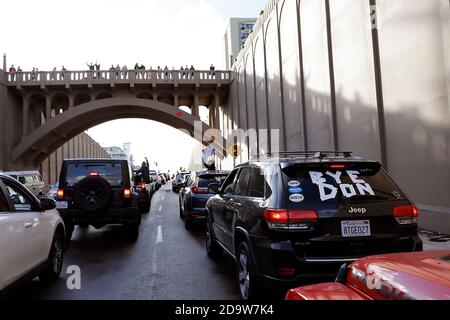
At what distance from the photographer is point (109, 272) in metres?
6.46

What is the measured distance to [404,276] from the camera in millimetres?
2242

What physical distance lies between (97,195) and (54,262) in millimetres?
3091

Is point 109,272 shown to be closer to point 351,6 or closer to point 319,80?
point 351,6

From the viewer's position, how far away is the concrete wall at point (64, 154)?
42250 mm

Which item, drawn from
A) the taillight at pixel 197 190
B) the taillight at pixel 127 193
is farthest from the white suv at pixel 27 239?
the taillight at pixel 197 190

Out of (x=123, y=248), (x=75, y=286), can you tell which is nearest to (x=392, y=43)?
(x=123, y=248)

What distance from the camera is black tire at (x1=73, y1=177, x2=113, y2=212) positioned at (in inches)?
344

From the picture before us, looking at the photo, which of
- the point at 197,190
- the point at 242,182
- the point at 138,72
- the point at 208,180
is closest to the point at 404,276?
the point at 242,182

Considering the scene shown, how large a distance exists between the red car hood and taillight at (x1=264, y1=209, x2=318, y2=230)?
4.10 ft

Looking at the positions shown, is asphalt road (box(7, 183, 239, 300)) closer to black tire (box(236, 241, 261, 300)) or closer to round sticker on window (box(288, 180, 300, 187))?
black tire (box(236, 241, 261, 300))

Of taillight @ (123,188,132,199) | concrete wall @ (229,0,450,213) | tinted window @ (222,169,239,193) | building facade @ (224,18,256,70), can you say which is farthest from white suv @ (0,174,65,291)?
building facade @ (224,18,256,70)

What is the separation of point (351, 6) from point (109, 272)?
10.9 metres

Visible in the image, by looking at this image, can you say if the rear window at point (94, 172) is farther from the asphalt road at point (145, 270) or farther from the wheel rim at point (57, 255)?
the wheel rim at point (57, 255)

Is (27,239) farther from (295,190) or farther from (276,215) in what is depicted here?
(295,190)
